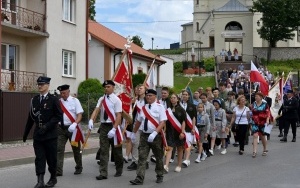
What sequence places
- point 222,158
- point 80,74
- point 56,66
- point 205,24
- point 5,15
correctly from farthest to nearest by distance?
1. point 205,24
2. point 80,74
3. point 56,66
4. point 5,15
5. point 222,158

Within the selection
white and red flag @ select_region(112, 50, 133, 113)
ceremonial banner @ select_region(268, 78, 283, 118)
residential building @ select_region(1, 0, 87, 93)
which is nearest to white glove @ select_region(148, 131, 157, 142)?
white and red flag @ select_region(112, 50, 133, 113)

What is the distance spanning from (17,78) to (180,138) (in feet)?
44.5

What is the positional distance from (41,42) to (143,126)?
52.7 feet

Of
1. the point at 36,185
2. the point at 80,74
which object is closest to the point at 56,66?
the point at 80,74

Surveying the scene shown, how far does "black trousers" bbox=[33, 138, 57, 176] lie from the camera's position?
11802mm

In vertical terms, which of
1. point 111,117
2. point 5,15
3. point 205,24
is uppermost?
point 205,24

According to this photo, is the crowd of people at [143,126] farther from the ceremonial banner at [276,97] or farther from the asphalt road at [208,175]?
the ceremonial banner at [276,97]

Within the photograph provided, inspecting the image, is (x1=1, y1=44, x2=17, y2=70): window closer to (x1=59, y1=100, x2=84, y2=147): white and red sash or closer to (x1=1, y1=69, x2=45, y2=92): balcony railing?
(x1=1, y1=69, x2=45, y2=92): balcony railing

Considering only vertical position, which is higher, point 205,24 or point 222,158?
point 205,24

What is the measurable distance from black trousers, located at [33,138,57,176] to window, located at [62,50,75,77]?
18.0 meters

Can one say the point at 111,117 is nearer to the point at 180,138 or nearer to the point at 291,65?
the point at 180,138

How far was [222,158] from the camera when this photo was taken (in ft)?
57.9

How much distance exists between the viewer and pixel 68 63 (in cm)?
3045

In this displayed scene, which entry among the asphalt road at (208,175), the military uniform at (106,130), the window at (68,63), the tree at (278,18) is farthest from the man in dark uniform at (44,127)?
the tree at (278,18)
